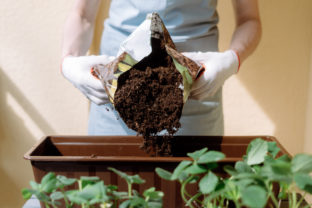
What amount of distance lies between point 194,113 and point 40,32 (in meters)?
1.09

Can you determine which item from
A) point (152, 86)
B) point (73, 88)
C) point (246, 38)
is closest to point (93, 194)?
point (152, 86)

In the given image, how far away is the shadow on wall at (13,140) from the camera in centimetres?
175

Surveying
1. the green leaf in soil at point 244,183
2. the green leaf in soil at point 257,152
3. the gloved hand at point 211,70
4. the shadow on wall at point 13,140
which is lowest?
the shadow on wall at point 13,140

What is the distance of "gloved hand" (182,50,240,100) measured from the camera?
701 millimetres

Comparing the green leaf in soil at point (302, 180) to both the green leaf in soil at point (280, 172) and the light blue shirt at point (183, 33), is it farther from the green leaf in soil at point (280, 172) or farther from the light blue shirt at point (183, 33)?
the light blue shirt at point (183, 33)

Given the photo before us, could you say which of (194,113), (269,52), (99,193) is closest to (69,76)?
(194,113)

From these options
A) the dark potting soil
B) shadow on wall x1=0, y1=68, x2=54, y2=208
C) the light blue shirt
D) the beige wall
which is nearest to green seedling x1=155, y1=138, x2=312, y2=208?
the dark potting soil

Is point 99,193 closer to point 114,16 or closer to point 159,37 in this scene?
point 159,37

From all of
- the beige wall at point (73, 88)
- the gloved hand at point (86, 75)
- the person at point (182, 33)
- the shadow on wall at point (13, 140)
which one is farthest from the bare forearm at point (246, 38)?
the shadow on wall at point (13, 140)

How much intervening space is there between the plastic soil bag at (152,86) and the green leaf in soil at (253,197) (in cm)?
32

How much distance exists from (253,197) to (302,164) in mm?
84

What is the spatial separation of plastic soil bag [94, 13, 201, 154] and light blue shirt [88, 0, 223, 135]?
0.91 ft

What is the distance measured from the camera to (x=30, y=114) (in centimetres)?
178

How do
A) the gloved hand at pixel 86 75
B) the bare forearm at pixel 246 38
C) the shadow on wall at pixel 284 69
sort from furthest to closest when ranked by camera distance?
the shadow on wall at pixel 284 69
the bare forearm at pixel 246 38
the gloved hand at pixel 86 75
